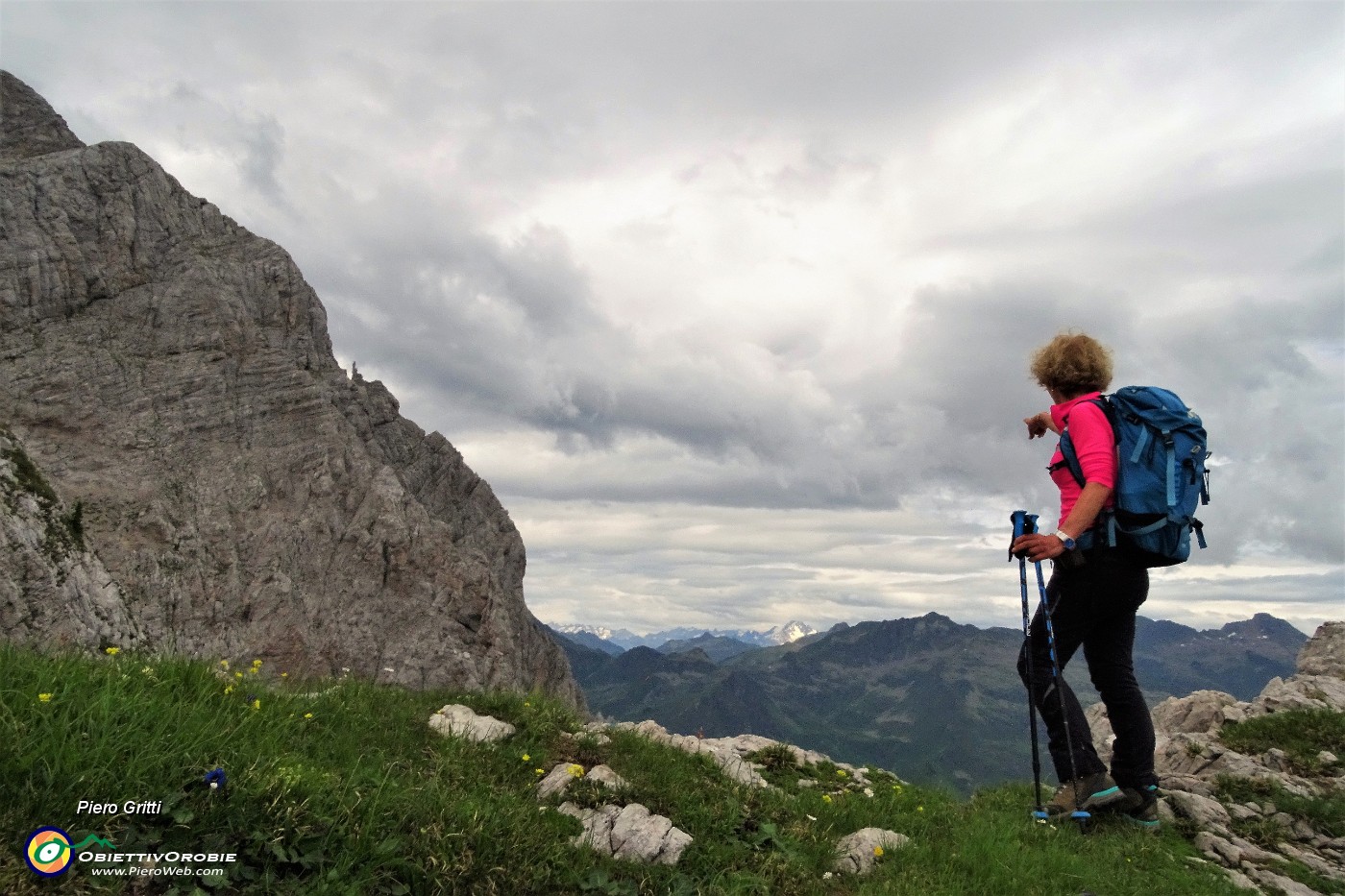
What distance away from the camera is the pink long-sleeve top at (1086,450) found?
8.21 m

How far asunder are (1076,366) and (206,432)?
423 feet

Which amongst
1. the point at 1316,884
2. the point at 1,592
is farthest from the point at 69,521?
the point at 1316,884

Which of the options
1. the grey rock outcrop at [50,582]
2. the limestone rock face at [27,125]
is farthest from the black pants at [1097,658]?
the limestone rock face at [27,125]

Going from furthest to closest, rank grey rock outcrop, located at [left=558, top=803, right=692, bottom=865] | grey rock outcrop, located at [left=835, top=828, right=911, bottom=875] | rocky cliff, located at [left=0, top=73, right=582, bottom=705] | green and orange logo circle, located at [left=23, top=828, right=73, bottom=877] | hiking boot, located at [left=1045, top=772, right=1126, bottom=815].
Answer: rocky cliff, located at [left=0, top=73, right=582, bottom=705]
hiking boot, located at [left=1045, top=772, right=1126, bottom=815]
grey rock outcrop, located at [left=835, top=828, right=911, bottom=875]
grey rock outcrop, located at [left=558, top=803, right=692, bottom=865]
green and orange logo circle, located at [left=23, top=828, right=73, bottom=877]

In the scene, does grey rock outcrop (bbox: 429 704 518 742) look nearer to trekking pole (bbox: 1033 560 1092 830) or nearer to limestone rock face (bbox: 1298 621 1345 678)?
trekking pole (bbox: 1033 560 1092 830)

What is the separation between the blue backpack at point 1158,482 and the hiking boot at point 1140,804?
2.94 m

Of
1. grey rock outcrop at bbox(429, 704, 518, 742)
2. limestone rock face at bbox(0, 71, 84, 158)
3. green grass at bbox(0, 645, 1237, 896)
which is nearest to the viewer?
green grass at bbox(0, 645, 1237, 896)

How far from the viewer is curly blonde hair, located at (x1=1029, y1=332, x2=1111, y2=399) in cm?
906

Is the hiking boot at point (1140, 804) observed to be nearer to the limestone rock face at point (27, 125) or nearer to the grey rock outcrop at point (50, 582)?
the grey rock outcrop at point (50, 582)

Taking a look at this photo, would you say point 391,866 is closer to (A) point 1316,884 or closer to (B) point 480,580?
(A) point 1316,884

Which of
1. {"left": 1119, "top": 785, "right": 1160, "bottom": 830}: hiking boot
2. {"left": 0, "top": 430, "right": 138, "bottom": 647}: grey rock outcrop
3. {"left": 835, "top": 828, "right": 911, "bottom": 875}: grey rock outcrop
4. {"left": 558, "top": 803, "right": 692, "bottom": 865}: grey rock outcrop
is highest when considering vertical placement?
{"left": 0, "top": 430, "right": 138, "bottom": 647}: grey rock outcrop

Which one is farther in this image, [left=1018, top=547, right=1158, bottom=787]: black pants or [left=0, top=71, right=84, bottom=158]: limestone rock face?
[left=0, top=71, right=84, bottom=158]: limestone rock face

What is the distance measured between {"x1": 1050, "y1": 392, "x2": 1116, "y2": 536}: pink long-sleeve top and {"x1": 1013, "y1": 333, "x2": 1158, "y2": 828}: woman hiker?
0.01 meters

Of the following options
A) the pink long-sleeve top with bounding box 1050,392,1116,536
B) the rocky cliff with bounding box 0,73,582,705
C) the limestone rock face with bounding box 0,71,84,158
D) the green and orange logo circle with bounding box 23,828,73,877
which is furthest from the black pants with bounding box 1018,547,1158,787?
the limestone rock face with bounding box 0,71,84,158
